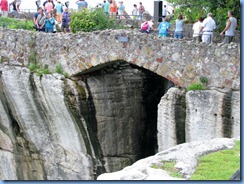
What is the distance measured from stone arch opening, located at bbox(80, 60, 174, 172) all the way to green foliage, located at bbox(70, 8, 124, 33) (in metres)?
1.49

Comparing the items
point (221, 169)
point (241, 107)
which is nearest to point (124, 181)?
point (221, 169)

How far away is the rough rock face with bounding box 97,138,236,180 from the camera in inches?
432

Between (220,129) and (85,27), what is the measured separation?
19.1ft

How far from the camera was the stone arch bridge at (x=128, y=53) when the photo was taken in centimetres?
1644

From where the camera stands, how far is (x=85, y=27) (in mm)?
20438

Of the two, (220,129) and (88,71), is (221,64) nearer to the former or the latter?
(220,129)

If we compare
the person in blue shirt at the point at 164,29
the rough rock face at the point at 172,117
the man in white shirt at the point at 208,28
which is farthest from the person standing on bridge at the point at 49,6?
the man in white shirt at the point at 208,28

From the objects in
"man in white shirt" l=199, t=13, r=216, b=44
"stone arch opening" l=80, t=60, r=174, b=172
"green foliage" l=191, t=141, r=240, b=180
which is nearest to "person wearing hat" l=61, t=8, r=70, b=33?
"stone arch opening" l=80, t=60, r=174, b=172

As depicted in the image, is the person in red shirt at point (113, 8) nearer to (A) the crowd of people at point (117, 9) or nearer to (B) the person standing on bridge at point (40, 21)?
(A) the crowd of people at point (117, 9)

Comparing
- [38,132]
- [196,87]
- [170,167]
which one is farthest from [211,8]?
[170,167]

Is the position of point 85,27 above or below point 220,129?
above

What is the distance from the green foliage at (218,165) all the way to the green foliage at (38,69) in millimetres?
8300

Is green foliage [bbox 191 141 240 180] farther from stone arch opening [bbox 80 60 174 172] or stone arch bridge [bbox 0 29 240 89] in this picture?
stone arch opening [bbox 80 60 174 172]

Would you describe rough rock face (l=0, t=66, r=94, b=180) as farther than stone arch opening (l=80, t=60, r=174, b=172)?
Yes
